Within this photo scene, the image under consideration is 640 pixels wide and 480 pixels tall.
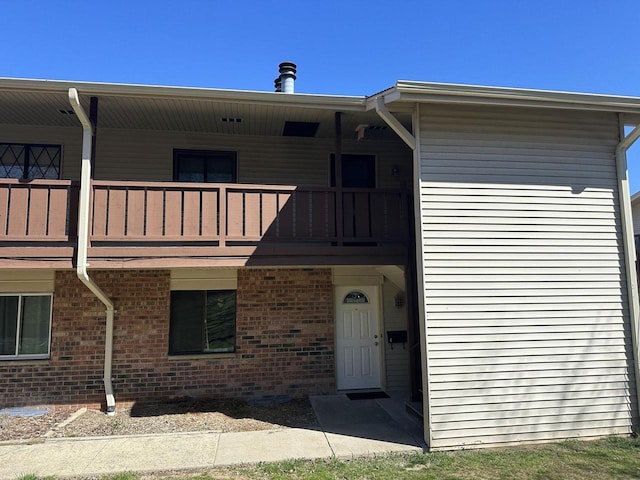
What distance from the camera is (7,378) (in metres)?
7.30

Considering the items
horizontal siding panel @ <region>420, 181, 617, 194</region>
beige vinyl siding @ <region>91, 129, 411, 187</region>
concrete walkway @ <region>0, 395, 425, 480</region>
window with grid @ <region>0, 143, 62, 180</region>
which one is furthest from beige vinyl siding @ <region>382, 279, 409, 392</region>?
window with grid @ <region>0, 143, 62, 180</region>

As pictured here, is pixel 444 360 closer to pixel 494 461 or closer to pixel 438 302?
pixel 438 302

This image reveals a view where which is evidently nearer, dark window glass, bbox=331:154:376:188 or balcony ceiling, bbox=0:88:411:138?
balcony ceiling, bbox=0:88:411:138

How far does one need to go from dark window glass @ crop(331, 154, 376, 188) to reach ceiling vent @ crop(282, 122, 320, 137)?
0.95 m

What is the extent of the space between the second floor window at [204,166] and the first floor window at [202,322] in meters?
2.23

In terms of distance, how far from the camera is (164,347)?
7.74 meters

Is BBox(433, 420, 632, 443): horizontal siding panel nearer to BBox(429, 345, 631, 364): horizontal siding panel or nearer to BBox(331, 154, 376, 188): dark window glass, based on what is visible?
BBox(429, 345, 631, 364): horizontal siding panel

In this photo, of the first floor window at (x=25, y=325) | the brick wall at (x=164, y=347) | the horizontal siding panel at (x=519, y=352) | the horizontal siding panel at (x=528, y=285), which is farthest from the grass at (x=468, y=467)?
the first floor window at (x=25, y=325)

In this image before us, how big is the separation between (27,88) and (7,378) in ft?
15.3

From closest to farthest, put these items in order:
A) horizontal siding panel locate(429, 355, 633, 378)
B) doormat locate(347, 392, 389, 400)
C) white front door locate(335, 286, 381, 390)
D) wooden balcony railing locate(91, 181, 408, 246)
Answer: horizontal siding panel locate(429, 355, 633, 378), wooden balcony railing locate(91, 181, 408, 246), doormat locate(347, 392, 389, 400), white front door locate(335, 286, 381, 390)

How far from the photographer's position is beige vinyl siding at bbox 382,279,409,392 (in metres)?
8.38

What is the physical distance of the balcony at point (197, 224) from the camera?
20.4ft

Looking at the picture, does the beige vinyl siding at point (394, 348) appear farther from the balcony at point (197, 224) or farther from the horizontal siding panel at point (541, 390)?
the horizontal siding panel at point (541, 390)

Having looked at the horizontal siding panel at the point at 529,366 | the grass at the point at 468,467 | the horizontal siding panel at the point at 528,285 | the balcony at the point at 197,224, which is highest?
the balcony at the point at 197,224
